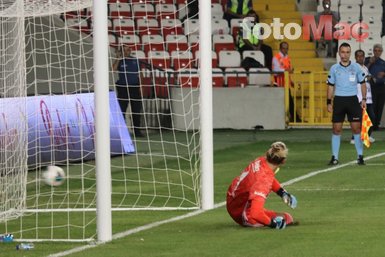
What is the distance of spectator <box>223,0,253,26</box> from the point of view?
131 feet

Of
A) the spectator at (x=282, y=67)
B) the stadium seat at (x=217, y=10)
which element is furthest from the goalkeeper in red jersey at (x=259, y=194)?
the stadium seat at (x=217, y=10)

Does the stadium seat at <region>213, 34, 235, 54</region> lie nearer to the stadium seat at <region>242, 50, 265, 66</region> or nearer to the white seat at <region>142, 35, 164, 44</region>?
the stadium seat at <region>242, 50, 265, 66</region>

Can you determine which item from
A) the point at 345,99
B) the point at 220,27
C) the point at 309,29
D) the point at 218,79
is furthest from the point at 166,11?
the point at 345,99

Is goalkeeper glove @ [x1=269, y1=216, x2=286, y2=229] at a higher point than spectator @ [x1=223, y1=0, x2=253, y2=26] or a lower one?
lower

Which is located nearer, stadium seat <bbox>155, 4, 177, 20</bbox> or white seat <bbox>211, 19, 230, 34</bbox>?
stadium seat <bbox>155, 4, 177, 20</bbox>

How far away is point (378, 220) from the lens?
14.4 meters

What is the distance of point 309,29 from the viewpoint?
130 ft

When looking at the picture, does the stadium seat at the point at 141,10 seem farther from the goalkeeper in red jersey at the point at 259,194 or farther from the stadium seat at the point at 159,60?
the goalkeeper in red jersey at the point at 259,194

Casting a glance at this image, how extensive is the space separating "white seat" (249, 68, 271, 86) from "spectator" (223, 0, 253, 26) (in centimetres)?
497

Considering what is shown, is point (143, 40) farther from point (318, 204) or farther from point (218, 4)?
point (318, 204)

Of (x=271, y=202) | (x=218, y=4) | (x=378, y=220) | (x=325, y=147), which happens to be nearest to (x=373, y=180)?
(x=271, y=202)

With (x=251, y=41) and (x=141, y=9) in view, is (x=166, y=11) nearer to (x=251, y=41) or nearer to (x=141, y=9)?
(x=141, y=9)

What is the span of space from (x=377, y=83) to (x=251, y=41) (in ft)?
20.2

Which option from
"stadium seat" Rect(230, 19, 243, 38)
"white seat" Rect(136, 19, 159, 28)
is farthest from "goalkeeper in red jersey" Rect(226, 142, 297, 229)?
"stadium seat" Rect(230, 19, 243, 38)
